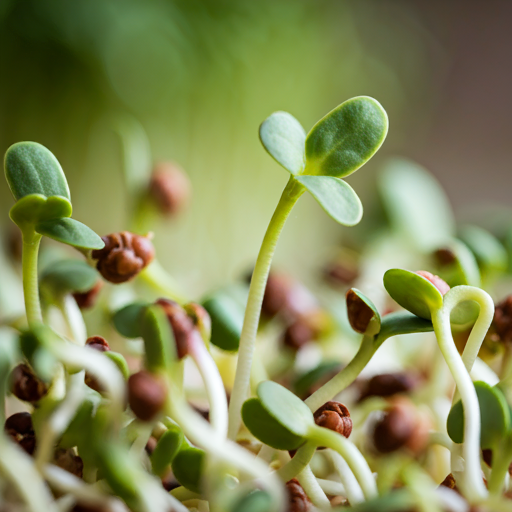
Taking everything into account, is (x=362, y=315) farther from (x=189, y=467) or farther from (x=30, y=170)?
(x=30, y=170)

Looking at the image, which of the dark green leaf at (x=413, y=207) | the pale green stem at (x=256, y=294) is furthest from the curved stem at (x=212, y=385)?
the dark green leaf at (x=413, y=207)

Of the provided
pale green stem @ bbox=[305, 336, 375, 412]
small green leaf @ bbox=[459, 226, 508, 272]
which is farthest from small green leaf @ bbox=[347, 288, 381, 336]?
small green leaf @ bbox=[459, 226, 508, 272]

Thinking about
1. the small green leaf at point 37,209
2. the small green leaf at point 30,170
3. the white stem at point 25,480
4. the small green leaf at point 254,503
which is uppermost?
the small green leaf at point 30,170

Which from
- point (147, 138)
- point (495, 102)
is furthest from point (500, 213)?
point (495, 102)

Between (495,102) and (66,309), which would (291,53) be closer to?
(66,309)

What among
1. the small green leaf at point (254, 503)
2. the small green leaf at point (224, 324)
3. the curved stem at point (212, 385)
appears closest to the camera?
the small green leaf at point (254, 503)

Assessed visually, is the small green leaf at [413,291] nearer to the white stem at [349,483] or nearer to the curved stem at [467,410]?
the curved stem at [467,410]
